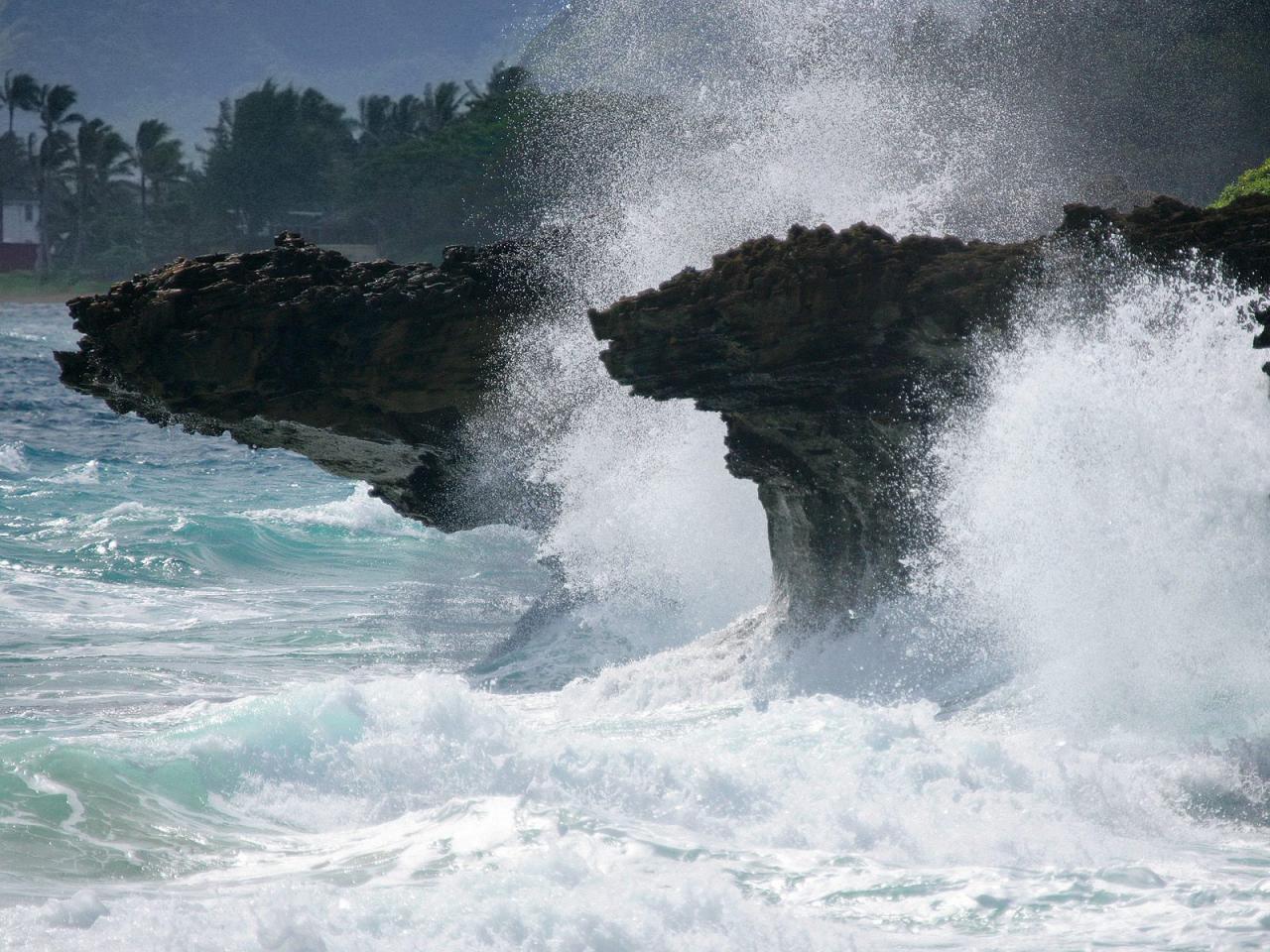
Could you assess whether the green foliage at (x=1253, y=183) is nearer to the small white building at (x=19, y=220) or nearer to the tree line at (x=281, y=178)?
the tree line at (x=281, y=178)

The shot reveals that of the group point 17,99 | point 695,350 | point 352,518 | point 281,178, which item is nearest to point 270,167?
point 281,178

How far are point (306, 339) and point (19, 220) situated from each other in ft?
384

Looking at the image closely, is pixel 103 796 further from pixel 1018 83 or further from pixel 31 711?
pixel 1018 83

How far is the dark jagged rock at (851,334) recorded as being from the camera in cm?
799

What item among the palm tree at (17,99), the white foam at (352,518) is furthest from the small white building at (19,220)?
the white foam at (352,518)

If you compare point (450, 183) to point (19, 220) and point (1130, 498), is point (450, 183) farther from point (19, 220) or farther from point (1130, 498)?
point (1130, 498)

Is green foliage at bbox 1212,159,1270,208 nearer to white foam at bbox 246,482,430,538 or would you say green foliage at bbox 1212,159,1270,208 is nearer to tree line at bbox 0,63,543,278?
white foam at bbox 246,482,430,538

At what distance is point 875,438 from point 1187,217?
2.39 m

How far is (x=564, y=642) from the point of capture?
37.6 feet

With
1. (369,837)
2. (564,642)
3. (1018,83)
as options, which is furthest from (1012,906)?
(1018,83)

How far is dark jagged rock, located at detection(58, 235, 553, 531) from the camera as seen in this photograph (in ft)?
35.0

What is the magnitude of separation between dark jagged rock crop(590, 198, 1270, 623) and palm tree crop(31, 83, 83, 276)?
10152 centimetres

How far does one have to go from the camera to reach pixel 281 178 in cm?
9494

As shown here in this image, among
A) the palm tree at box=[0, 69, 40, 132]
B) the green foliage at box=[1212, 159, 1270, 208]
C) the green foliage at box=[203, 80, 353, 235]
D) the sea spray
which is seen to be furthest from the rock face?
the palm tree at box=[0, 69, 40, 132]
